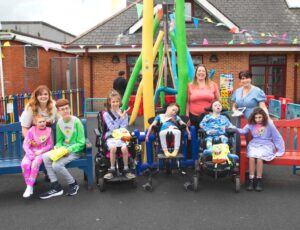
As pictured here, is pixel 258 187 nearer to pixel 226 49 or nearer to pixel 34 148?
pixel 34 148

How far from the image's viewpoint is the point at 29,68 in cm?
1745

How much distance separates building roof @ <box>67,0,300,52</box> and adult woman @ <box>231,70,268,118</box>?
9.84 meters

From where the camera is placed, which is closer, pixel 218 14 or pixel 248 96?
pixel 248 96

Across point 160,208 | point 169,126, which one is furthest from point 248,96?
point 160,208

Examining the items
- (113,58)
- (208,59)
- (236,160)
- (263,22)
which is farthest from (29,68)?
(236,160)

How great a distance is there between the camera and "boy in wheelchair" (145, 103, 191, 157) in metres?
5.22

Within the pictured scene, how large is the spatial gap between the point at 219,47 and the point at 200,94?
Result: 10108mm

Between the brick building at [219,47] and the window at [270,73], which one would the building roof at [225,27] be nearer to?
the brick building at [219,47]

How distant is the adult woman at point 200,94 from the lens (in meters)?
5.62

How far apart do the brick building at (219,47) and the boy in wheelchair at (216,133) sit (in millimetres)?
10248

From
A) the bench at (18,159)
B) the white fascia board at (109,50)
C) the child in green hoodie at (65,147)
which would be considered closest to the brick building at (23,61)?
the white fascia board at (109,50)

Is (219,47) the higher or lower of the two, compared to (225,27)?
lower

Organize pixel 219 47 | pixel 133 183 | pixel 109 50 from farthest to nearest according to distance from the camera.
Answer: pixel 109 50, pixel 219 47, pixel 133 183

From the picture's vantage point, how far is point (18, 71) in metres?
16.4
